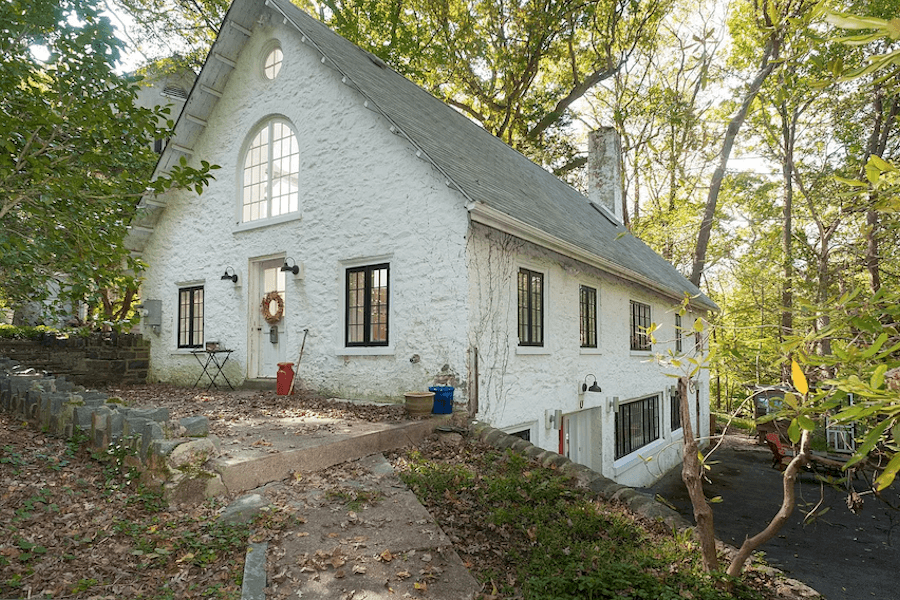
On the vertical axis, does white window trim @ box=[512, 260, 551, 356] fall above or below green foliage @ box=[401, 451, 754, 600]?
above

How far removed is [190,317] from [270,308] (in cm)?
287

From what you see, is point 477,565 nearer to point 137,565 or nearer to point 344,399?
point 137,565

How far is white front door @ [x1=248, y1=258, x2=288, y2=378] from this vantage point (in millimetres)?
10320

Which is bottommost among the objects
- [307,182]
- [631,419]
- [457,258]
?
[631,419]

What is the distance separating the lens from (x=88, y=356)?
1187 centimetres

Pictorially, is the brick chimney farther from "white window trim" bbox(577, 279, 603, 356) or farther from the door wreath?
the door wreath

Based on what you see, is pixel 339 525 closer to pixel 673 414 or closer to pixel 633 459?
pixel 633 459

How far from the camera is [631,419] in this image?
557 inches

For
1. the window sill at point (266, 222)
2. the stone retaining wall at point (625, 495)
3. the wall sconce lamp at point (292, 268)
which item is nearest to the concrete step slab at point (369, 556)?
the stone retaining wall at point (625, 495)

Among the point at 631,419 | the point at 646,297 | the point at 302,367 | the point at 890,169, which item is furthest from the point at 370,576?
the point at 646,297

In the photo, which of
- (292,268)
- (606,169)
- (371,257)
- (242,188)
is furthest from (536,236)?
(606,169)

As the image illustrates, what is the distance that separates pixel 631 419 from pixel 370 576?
1171cm

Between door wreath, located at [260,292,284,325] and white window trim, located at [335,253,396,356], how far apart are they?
5.58ft

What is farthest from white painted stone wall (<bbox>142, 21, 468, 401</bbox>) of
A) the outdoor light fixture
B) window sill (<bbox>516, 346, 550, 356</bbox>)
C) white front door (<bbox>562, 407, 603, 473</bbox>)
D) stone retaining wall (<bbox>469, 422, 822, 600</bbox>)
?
white front door (<bbox>562, 407, 603, 473</bbox>)
